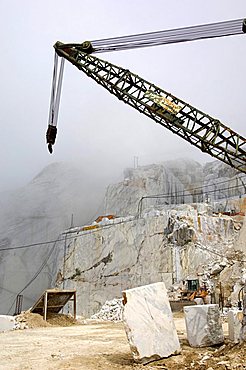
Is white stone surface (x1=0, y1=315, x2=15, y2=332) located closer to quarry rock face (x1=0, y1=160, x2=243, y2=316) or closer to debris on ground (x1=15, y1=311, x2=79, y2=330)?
debris on ground (x1=15, y1=311, x2=79, y2=330)

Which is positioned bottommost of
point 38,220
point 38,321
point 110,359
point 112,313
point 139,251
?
point 112,313

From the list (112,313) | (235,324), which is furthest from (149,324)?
(112,313)

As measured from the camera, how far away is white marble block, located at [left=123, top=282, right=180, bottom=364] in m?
6.27

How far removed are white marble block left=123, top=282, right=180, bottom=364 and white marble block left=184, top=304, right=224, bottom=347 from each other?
1.09m

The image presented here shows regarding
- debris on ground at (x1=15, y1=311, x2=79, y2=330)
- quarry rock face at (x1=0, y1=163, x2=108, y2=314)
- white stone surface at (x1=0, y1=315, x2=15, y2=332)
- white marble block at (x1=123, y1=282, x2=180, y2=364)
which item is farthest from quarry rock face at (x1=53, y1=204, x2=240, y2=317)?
white marble block at (x1=123, y1=282, x2=180, y2=364)

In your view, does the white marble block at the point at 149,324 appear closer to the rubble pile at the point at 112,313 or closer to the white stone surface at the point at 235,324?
the white stone surface at the point at 235,324

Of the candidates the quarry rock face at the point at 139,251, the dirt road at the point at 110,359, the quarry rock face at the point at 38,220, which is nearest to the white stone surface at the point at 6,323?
the dirt road at the point at 110,359

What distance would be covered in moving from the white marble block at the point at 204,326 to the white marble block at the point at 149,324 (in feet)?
3.58

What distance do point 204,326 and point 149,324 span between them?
5.68 feet

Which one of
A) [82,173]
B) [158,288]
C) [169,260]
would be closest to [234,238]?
[169,260]

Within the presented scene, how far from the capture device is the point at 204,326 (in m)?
7.64

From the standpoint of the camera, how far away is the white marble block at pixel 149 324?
627 centimetres

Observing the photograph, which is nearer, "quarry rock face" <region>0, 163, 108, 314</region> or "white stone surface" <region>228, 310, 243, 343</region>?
"white stone surface" <region>228, 310, 243, 343</region>

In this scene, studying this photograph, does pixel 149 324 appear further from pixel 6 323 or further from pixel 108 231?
pixel 108 231
